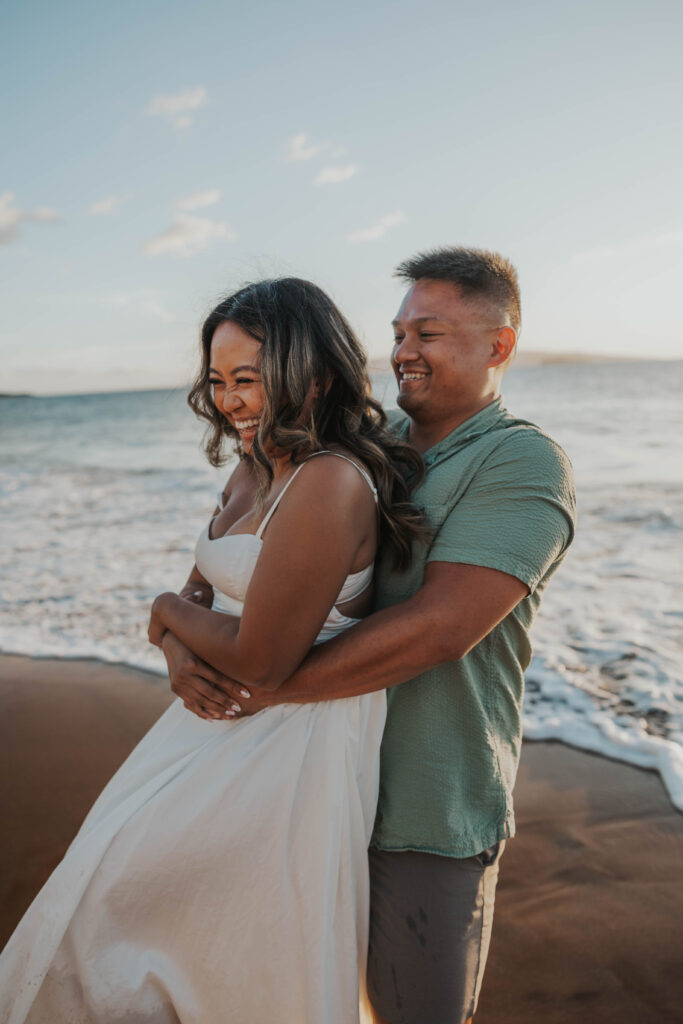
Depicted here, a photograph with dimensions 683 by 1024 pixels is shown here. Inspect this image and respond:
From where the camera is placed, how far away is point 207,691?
1.95 m

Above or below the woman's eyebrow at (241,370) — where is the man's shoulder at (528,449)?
below

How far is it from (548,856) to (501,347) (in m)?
2.27

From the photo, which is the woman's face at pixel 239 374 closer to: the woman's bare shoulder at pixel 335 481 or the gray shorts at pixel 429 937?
the woman's bare shoulder at pixel 335 481

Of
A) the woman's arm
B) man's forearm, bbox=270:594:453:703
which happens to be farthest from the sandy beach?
the woman's arm

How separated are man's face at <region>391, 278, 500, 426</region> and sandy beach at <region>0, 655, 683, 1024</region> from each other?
205 centimetres

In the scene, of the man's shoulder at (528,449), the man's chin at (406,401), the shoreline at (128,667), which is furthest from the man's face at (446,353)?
the shoreline at (128,667)

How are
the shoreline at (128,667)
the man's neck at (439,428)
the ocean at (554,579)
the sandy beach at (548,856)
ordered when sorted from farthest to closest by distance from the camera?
1. the ocean at (554,579)
2. the shoreline at (128,667)
3. the sandy beach at (548,856)
4. the man's neck at (439,428)

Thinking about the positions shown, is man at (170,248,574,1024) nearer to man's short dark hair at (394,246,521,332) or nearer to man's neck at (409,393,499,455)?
man's neck at (409,393,499,455)

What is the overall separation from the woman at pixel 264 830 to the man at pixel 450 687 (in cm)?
8

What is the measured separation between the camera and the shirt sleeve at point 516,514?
1738 mm

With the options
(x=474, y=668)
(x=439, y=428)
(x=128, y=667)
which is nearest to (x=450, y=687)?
(x=474, y=668)

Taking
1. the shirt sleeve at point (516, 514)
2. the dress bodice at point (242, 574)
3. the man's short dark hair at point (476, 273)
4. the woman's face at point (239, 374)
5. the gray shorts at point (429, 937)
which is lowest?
the gray shorts at point (429, 937)

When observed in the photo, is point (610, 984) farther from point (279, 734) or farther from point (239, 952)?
point (279, 734)

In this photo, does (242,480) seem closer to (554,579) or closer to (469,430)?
(469,430)
